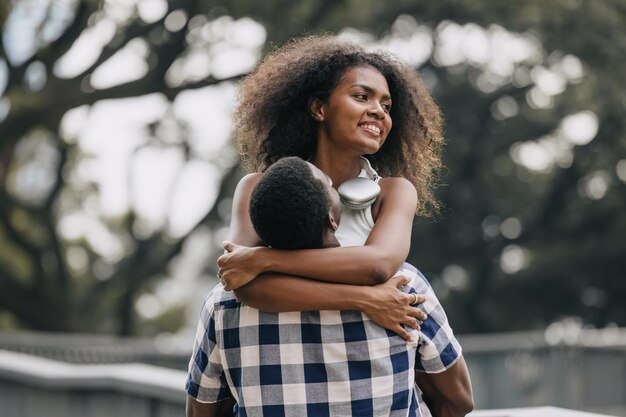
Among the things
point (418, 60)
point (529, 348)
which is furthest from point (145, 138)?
point (529, 348)

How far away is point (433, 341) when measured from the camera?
2.45 meters

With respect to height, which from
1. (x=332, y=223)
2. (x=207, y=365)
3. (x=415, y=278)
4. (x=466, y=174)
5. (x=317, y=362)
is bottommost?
(x=466, y=174)

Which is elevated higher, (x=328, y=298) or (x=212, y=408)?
(x=328, y=298)

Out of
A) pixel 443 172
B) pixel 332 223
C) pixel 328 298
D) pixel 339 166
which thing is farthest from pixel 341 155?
pixel 443 172

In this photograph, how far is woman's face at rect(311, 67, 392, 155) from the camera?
259 cm

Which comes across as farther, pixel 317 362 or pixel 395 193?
pixel 395 193

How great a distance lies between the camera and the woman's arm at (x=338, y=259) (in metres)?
2.35

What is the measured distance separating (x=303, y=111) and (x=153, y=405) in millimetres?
2281

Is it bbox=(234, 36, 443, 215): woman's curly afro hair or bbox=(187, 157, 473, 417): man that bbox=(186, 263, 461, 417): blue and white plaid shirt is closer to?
bbox=(187, 157, 473, 417): man

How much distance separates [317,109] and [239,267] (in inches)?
19.4

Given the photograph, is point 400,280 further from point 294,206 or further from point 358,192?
point 294,206

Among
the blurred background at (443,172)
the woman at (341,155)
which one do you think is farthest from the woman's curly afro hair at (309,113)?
the blurred background at (443,172)

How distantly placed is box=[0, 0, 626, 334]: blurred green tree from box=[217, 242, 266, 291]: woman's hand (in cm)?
1285

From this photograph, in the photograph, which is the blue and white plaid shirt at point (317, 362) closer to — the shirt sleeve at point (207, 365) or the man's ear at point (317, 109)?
the shirt sleeve at point (207, 365)
